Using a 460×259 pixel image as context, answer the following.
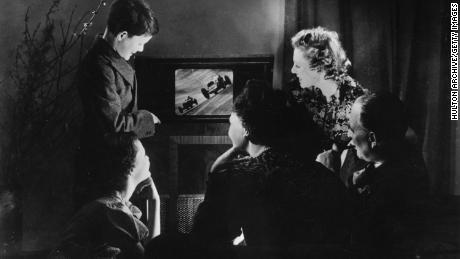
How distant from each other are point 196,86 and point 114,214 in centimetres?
57

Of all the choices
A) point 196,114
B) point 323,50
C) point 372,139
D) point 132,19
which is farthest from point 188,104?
point 372,139

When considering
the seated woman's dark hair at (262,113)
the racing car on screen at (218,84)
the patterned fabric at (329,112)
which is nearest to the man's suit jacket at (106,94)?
the racing car on screen at (218,84)

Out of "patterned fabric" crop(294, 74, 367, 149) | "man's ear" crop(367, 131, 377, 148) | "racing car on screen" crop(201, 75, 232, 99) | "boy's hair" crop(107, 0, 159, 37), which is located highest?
"boy's hair" crop(107, 0, 159, 37)

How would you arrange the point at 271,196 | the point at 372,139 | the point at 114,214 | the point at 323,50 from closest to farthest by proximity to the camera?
the point at 271,196
the point at 114,214
the point at 372,139
the point at 323,50

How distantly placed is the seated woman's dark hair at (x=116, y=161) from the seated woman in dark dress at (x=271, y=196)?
36 cm

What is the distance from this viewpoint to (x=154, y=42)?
1.75 metres

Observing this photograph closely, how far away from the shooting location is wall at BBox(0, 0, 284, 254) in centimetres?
175

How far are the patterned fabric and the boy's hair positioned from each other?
24.7 inches

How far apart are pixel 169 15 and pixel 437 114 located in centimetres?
120

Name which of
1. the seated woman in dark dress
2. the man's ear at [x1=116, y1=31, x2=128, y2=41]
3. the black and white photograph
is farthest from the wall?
the seated woman in dark dress

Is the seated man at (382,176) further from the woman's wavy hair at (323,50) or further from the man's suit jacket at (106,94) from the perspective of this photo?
the man's suit jacket at (106,94)

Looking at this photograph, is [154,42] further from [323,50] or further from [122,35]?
[323,50]

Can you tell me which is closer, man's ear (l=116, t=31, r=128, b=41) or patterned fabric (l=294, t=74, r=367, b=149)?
man's ear (l=116, t=31, r=128, b=41)

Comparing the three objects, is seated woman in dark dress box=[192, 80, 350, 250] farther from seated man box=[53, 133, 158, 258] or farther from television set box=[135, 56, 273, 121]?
seated man box=[53, 133, 158, 258]
